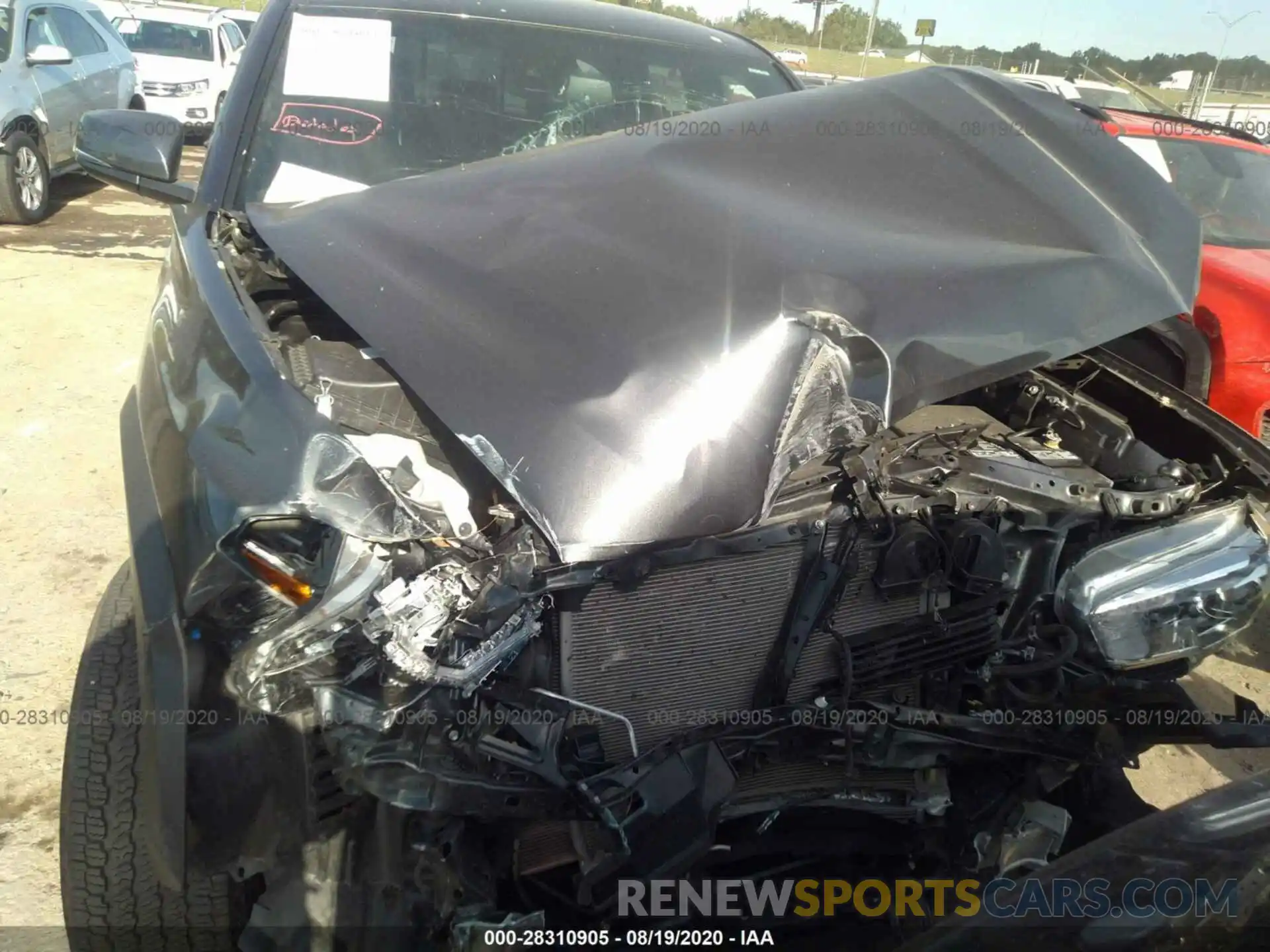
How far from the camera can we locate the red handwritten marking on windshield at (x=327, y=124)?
2.50 m

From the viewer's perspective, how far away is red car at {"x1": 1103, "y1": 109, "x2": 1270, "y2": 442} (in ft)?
11.2

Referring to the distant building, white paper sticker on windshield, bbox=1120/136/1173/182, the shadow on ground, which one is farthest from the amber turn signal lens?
the distant building

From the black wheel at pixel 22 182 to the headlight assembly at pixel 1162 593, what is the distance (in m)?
8.06

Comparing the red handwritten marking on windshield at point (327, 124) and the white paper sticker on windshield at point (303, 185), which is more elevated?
the red handwritten marking on windshield at point (327, 124)

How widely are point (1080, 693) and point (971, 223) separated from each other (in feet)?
3.38

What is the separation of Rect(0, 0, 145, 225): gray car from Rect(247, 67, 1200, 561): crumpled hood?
254 inches

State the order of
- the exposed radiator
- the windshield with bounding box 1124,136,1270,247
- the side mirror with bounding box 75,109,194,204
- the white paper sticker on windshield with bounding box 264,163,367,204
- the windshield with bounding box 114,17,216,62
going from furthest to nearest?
the windshield with bounding box 114,17,216,62, the windshield with bounding box 1124,136,1270,247, the side mirror with bounding box 75,109,194,204, the white paper sticker on windshield with bounding box 264,163,367,204, the exposed radiator

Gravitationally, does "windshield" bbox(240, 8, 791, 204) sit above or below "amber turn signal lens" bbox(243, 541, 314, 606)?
above

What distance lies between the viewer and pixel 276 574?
4.40 ft

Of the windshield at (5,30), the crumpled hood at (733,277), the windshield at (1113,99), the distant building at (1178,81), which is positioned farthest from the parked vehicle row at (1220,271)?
the distant building at (1178,81)

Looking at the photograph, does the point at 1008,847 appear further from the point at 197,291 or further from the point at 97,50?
the point at 97,50

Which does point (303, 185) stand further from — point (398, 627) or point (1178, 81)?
point (1178, 81)

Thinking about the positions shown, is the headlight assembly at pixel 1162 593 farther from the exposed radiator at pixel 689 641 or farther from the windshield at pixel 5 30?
the windshield at pixel 5 30

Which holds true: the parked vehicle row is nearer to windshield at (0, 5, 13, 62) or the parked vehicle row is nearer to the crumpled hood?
the crumpled hood
